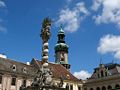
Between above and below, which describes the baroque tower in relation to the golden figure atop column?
above

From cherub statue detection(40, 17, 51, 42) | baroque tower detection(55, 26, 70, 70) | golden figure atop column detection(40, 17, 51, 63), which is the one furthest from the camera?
baroque tower detection(55, 26, 70, 70)

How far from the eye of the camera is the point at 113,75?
194 ft

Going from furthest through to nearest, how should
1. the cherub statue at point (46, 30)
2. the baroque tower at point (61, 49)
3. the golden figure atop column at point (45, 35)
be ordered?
the baroque tower at point (61, 49)
the cherub statue at point (46, 30)
the golden figure atop column at point (45, 35)

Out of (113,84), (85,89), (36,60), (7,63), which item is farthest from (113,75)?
(7,63)

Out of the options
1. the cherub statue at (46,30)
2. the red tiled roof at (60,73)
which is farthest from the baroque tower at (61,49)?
the cherub statue at (46,30)

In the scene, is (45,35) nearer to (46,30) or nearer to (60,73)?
(46,30)

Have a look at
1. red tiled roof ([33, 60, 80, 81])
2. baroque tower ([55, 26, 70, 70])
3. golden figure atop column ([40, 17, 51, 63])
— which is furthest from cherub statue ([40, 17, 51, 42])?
baroque tower ([55, 26, 70, 70])

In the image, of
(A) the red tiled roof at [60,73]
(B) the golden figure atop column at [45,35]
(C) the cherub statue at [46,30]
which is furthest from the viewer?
(A) the red tiled roof at [60,73]

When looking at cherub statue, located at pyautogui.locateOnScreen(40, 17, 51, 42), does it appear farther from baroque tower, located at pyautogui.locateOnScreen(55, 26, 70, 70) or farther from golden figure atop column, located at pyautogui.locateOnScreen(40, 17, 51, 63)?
baroque tower, located at pyautogui.locateOnScreen(55, 26, 70, 70)

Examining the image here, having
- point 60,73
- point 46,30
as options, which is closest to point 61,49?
point 60,73

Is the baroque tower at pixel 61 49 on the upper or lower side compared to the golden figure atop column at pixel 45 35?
upper

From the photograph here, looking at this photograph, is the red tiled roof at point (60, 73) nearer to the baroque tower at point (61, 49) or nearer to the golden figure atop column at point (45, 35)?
the baroque tower at point (61, 49)

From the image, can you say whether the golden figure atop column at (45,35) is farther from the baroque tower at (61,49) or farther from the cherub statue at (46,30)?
the baroque tower at (61,49)

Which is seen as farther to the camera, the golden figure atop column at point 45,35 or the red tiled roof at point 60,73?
the red tiled roof at point 60,73
